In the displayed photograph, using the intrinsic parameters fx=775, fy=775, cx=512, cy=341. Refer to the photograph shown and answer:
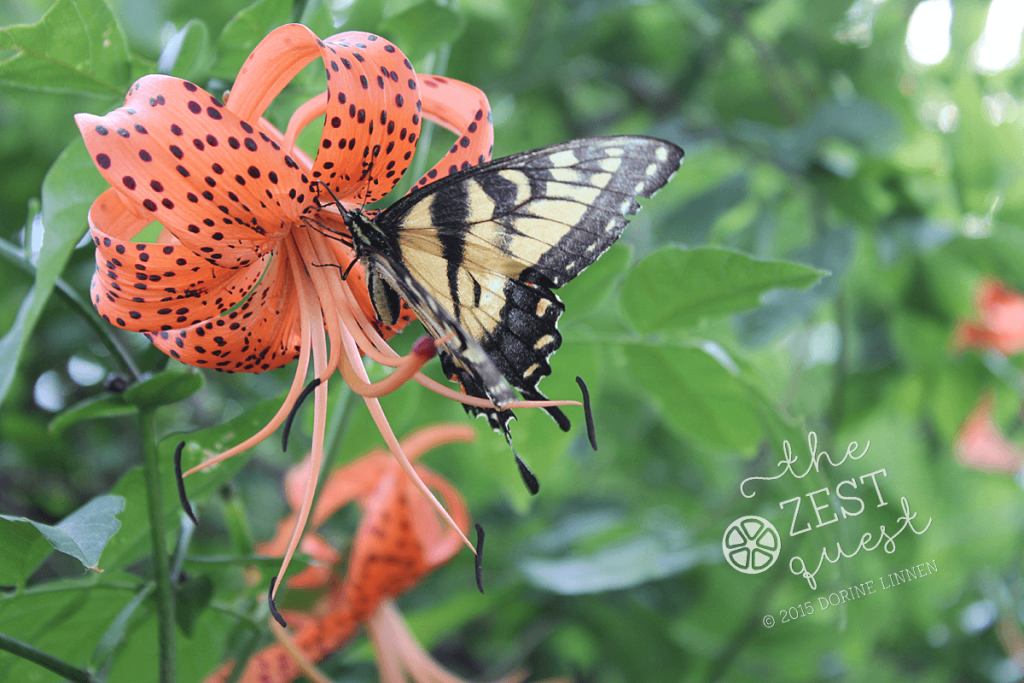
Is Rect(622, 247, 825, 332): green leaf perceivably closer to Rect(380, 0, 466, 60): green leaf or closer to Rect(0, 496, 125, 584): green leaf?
Rect(380, 0, 466, 60): green leaf

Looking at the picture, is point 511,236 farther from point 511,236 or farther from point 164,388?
point 164,388

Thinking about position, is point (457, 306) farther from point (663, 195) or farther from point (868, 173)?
point (663, 195)

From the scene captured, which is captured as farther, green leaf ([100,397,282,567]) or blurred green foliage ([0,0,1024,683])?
blurred green foliage ([0,0,1024,683])

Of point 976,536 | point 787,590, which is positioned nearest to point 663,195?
point 787,590

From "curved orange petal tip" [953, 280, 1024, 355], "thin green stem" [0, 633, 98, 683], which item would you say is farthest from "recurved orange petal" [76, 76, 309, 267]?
"curved orange petal tip" [953, 280, 1024, 355]

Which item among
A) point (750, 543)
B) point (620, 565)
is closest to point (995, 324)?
point (750, 543)

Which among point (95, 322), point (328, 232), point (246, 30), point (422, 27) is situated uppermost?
point (422, 27)
